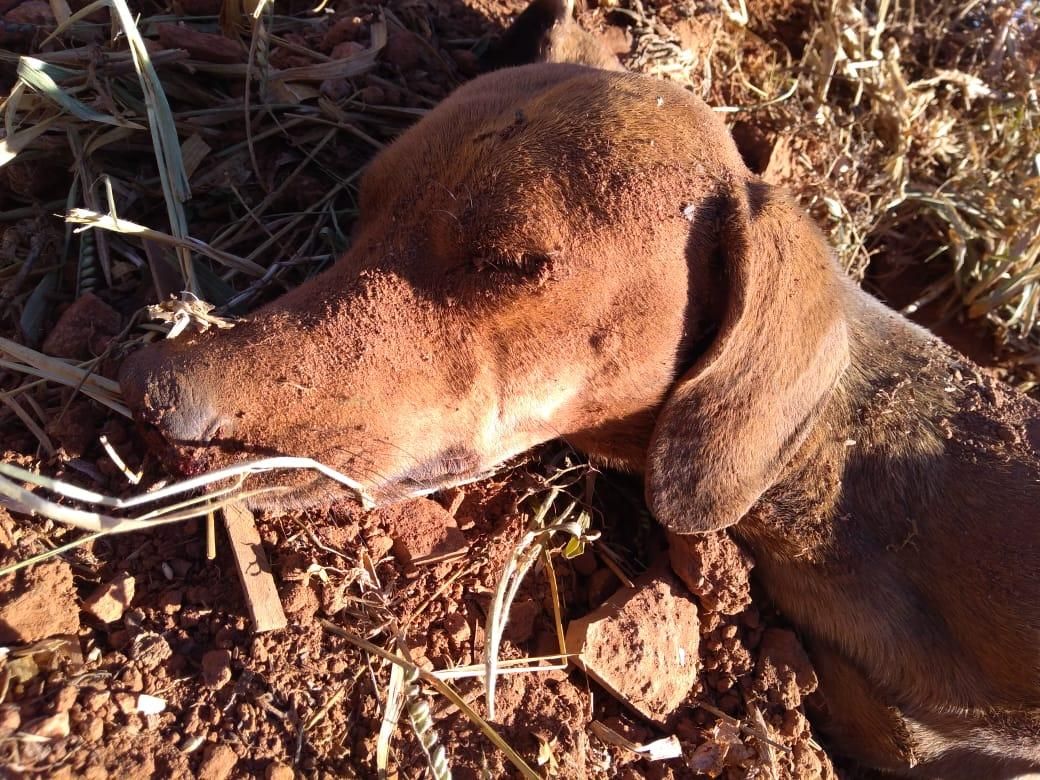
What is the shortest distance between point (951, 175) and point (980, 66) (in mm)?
703

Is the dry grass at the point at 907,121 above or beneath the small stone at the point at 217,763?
above

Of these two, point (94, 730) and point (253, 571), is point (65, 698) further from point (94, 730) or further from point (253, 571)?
point (253, 571)

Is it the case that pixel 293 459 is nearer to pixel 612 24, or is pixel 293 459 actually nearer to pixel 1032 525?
pixel 1032 525

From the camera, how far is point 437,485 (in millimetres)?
2387

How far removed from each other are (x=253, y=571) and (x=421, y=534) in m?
0.51

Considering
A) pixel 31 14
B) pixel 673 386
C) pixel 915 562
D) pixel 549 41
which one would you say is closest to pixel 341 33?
pixel 549 41

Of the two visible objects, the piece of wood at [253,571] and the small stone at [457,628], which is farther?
the small stone at [457,628]

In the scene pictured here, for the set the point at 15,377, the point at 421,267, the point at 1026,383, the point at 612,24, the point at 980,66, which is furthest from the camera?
Answer: the point at 980,66

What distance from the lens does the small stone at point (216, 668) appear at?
6.84 ft

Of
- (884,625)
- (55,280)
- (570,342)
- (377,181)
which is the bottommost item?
(884,625)

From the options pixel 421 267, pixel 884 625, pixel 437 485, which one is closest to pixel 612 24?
pixel 421 267

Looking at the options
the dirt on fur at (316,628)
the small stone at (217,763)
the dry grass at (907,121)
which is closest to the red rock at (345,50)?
the dirt on fur at (316,628)

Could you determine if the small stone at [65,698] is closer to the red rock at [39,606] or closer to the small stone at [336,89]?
the red rock at [39,606]

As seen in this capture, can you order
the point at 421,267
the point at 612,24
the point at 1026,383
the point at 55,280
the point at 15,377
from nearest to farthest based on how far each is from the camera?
1. the point at 421,267
2. the point at 15,377
3. the point at 55,280
4. the point at 612,24
5. the point at 1026,383
